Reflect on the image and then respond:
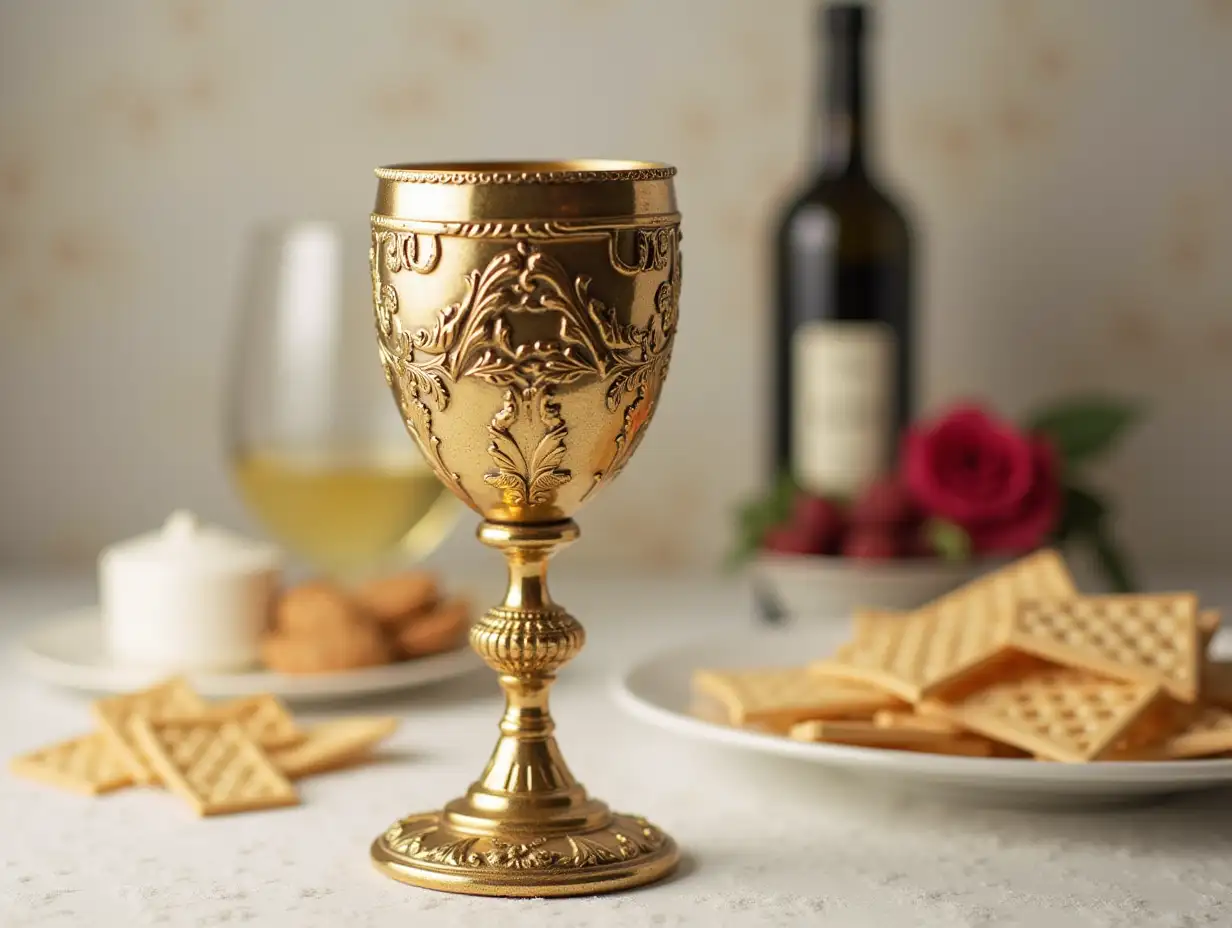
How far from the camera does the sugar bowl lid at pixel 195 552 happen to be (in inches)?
39.5

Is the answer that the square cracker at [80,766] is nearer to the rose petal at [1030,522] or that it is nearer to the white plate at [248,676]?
the white plate at [248,676]

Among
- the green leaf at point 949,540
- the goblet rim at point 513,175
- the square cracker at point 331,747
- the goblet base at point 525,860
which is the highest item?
the goblet rim at point 513,175

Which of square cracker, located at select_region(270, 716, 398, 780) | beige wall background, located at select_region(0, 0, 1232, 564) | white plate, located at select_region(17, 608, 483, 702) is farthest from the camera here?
beige wall background, located at select_region(0, 0, 1232, 564)

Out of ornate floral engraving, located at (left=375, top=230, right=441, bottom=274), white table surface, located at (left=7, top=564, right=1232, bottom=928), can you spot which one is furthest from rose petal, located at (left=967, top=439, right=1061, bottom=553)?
ornate floral engraving, located at (left=375, top=230, right=441, bottom=274)

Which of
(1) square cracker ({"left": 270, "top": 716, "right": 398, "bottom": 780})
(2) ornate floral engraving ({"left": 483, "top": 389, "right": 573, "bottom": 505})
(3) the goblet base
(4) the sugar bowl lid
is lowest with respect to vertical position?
(1) square cracker ({"left": 270, "top": 716, "right": 398, "bottom": 780})

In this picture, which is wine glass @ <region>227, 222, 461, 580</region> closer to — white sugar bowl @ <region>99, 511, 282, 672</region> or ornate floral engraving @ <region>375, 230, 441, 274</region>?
white sugar bowl @ <region>99, 511, 282, 672</region>

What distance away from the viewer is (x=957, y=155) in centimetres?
149

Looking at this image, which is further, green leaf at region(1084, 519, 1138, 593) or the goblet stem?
green leaf at region(1084, 519, 1138, 593)

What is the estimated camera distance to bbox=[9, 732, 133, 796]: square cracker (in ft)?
2.64

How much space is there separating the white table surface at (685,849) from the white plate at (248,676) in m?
0.05

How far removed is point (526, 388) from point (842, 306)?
72 cm

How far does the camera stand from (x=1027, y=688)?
78 cm

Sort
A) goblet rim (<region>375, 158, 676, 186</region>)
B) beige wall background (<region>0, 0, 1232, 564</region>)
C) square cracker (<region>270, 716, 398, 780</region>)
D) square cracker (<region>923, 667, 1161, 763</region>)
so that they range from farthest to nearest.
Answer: beige wall background (<region>0, 0, 1232, 564</region>), square cracker (<region>270, 716, 398, 780</region>), square cracker (<region>923, 667, 1161, 763</region>), goblet rim (<region>375, 158, 676, 186</region>)

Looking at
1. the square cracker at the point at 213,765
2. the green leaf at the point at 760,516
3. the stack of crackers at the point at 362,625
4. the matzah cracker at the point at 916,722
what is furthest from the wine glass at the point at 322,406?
the matzah cracker at the point at 916,722
